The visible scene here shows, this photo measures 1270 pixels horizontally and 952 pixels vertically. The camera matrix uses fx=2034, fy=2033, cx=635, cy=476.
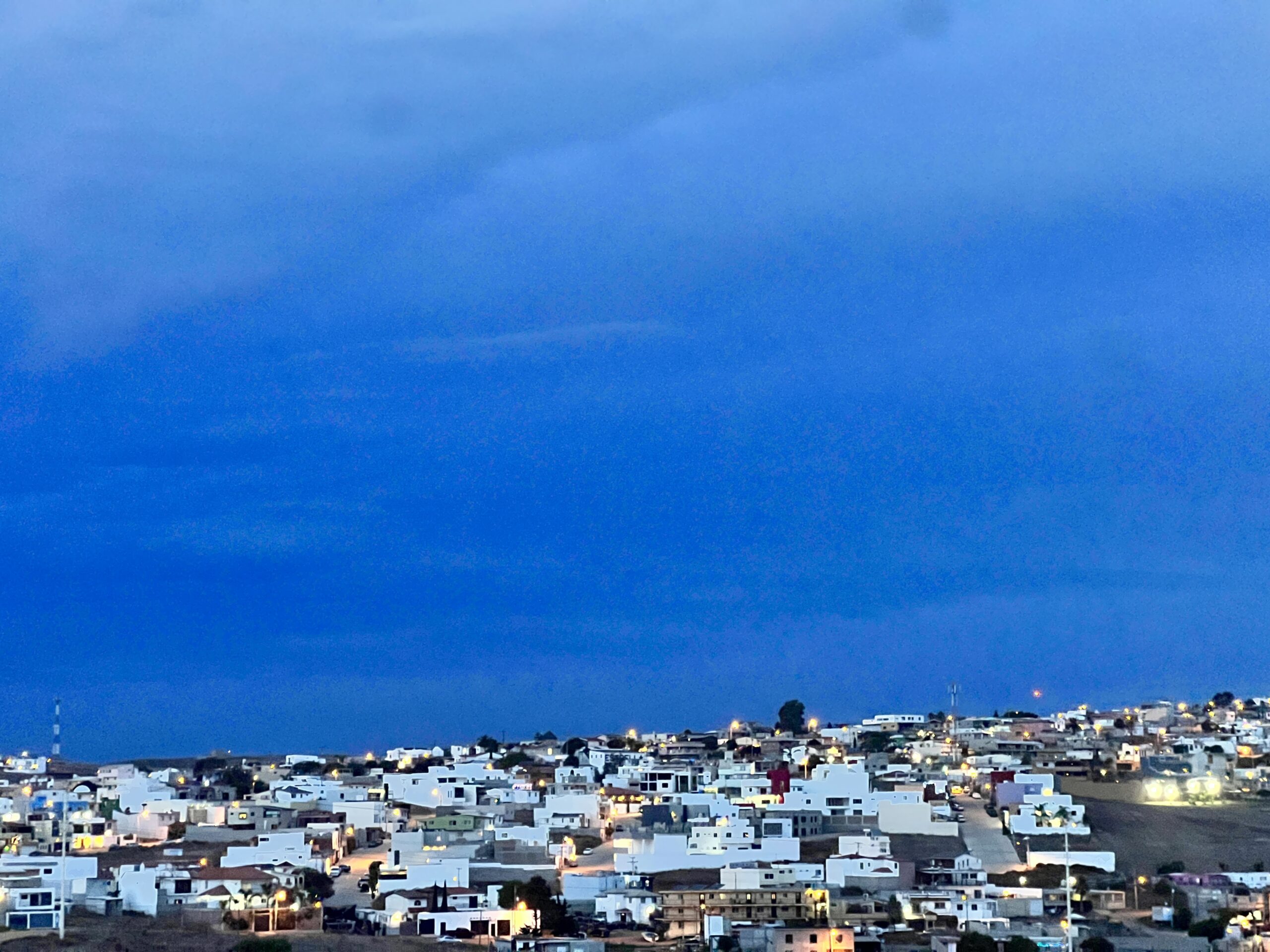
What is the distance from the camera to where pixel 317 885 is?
50188mm

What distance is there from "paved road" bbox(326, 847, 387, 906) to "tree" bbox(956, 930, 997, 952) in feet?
50.4

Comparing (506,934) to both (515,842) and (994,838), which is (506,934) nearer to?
(515,842)

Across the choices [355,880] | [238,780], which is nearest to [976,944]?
[355,880]

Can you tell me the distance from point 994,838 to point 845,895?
11.5m

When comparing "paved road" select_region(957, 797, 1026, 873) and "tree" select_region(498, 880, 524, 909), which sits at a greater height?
"paved road" select_region(957, 797, 1026, 873)

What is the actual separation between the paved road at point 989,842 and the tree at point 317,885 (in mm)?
16953

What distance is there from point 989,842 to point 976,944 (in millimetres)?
17237

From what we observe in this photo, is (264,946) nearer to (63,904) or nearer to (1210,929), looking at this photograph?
(63,904)

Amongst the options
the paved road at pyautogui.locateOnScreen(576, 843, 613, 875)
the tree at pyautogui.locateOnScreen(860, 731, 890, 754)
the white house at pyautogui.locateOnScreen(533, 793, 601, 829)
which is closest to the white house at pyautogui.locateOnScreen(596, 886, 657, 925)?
the paved road at pyautogui.locateOnScreen(576, 843, 613, 875)

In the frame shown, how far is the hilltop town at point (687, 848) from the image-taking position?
45312 millimetres

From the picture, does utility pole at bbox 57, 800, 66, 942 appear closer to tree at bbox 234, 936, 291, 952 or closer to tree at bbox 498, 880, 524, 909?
tree at bbox 234, 936, 291, 952

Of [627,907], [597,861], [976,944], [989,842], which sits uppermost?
[989,842]

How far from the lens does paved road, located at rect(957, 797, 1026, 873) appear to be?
179ft

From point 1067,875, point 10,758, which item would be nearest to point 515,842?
point 1067,875
